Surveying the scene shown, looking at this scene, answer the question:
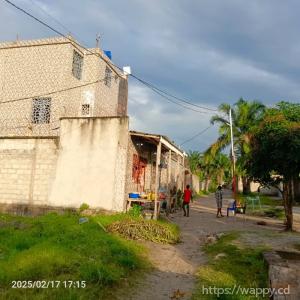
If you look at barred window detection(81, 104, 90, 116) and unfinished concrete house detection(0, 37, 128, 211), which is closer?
unfinished concrete house detection(0, 37, 128, 211)

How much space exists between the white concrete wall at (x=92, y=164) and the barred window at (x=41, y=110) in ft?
21.8

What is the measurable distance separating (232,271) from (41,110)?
16.5 meters

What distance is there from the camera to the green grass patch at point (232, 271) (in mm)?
6642

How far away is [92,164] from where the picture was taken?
1439 centimetres

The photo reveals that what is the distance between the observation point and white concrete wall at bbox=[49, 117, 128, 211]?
1408cm

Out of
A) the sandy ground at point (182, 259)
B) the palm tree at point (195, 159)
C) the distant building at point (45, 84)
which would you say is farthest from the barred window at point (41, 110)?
the palm tree at point (195, 159)

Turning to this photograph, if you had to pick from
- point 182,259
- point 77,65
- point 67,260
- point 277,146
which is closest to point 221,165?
point 77,65

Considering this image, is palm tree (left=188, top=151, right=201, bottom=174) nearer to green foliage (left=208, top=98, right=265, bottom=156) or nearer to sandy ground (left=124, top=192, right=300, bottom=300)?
green foliage (left=208, top=98, right=265, bottom=156)

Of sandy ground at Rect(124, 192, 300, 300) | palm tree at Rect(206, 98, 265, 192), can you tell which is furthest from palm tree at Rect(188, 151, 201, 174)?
sandy ground at Rect(124, 192, 300, 300)

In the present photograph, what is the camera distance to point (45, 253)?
24.1ft

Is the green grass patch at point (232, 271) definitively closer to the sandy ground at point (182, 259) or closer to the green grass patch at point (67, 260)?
the sandy ground at point (182, 259)

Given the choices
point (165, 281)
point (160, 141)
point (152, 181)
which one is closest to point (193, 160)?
point (152, 181)

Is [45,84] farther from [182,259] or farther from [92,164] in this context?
[182,259]

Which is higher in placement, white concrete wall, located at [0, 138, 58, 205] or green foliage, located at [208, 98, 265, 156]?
green foliage, located at [208, 98, 265, 156]
